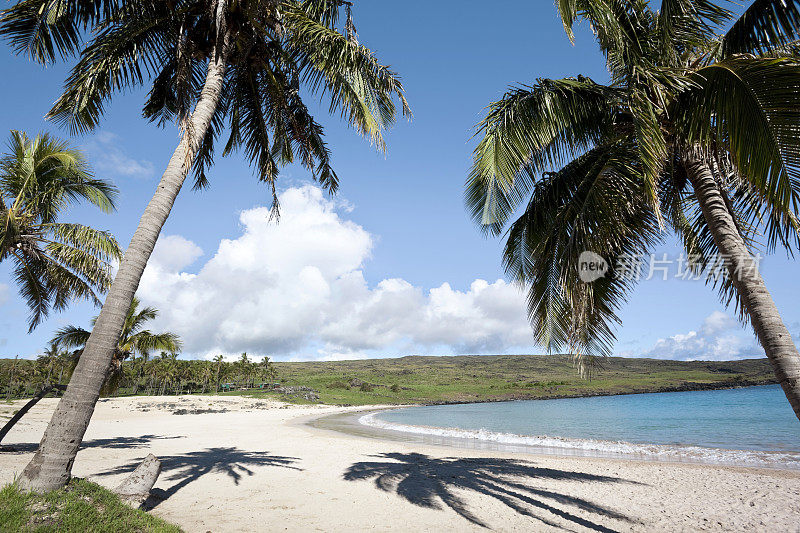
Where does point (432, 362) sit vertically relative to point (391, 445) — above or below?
above

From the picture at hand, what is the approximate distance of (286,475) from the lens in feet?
30.5

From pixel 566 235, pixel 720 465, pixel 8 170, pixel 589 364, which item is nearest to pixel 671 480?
pixel 720 465

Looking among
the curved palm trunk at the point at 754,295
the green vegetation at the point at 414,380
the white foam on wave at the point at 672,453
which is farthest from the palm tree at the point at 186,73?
the green vegetation at the point at 414,380

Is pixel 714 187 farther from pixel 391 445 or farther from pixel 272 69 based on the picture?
pixel 391 445

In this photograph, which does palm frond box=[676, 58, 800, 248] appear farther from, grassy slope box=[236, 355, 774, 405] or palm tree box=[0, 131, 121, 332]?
grassy slope box=[236, 355, 774, 405]

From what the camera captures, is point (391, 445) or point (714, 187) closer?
point (714, 187)

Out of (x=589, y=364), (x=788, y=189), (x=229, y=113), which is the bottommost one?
(x=589, y=364)

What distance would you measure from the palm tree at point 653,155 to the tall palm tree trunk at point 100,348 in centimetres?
460

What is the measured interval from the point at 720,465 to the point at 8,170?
76.7 feet

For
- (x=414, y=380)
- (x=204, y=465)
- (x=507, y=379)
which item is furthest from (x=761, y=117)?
(x=507, y=379)

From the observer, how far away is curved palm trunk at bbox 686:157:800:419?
13.0ft

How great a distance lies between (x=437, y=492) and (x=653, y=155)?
727 cm

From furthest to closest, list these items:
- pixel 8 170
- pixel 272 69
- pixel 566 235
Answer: pixel 8 170
pixel 272 69
pixel 566 235

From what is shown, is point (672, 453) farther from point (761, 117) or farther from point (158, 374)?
point (158, 374)
